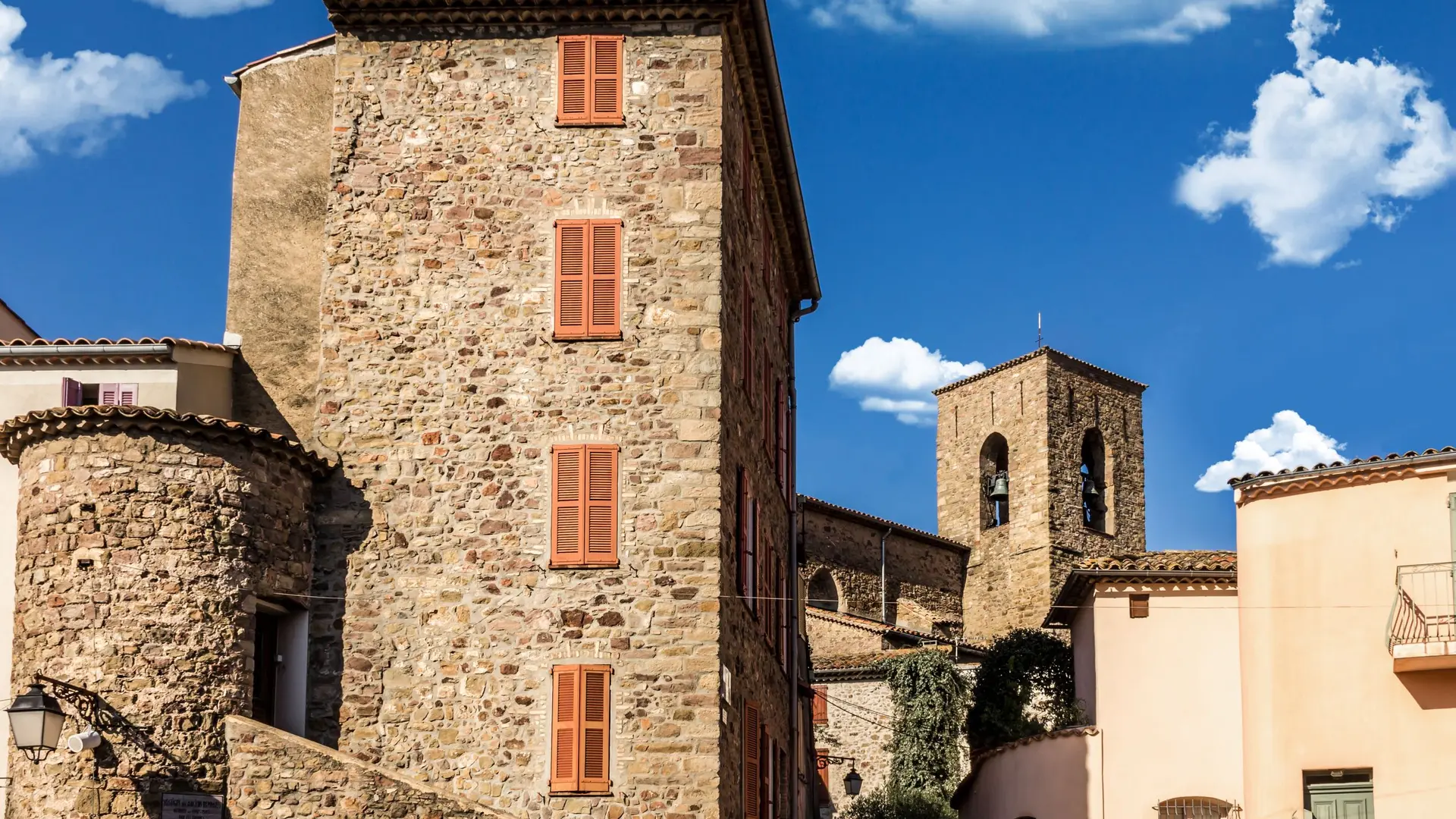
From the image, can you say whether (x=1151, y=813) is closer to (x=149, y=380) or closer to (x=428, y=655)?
(x=428, y=655)

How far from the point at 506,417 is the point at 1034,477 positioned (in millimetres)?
37806

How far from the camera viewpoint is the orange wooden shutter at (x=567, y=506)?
62.4 ft

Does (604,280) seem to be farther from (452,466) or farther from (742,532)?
(742,532)

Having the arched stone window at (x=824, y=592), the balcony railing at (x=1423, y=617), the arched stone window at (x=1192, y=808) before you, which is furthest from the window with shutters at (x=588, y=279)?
the arched stone window at (x=824, y=592)

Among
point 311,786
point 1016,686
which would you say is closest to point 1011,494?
point 1016,686

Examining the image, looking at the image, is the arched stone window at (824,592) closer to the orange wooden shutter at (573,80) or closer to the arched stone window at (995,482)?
A: the arched stone window at (995,482)

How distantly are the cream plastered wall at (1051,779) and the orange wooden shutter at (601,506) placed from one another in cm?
984

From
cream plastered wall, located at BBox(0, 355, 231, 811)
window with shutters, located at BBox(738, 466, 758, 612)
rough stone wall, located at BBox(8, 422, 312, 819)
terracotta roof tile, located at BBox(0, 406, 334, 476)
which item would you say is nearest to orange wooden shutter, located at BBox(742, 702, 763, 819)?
window with shutters, located at BBox(738, 466, 758, 612)

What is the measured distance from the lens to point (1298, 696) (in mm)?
21484

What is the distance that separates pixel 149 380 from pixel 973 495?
39.3 meters

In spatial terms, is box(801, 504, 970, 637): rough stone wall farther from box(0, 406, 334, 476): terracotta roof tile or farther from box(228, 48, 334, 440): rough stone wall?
box(0, 406, 334, 476): terracotta roof tile

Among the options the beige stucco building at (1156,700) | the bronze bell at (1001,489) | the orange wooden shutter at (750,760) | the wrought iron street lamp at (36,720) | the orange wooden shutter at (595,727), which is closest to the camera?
the wrought iron street lamp at (36,720)

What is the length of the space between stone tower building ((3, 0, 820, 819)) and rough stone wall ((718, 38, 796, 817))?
0.13 meters

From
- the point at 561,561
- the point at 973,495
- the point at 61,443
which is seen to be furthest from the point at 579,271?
the point at 973,495
